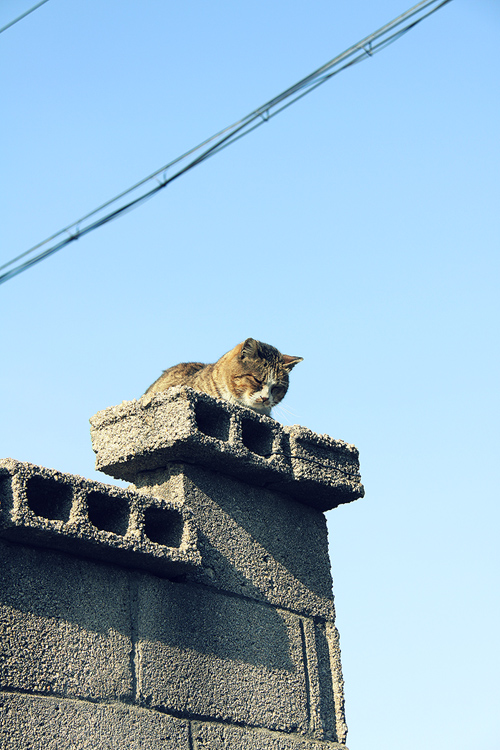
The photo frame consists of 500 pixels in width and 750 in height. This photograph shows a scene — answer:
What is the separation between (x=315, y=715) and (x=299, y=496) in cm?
91

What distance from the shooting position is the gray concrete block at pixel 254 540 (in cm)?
326

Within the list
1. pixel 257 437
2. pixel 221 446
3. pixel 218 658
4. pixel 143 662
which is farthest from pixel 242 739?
pixel 257 437

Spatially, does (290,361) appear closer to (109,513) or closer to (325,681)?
(325,681)

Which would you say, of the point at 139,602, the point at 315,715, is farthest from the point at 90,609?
the point at 315,715

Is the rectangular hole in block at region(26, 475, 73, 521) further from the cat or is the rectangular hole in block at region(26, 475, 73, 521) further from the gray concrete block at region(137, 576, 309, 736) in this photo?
the cat

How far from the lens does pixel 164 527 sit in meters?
3.17

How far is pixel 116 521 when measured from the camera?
297 cm

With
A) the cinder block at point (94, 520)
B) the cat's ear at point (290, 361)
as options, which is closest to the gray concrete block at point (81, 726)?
the cinder block at point (94, 520)

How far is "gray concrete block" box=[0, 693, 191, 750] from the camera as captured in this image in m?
2.47

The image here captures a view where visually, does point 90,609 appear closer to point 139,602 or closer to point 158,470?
point 139,602

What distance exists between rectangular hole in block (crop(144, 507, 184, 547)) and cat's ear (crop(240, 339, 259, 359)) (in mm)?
2941

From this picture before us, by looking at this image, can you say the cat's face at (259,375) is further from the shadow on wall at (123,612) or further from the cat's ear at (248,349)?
the shadow on wall at (123,612)

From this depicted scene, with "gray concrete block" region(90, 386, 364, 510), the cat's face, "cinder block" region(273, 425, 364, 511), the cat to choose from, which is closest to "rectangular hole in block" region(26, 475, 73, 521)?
"gray concrete block" region(90, 386, 364, 510)

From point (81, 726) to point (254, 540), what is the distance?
107 centimetres
